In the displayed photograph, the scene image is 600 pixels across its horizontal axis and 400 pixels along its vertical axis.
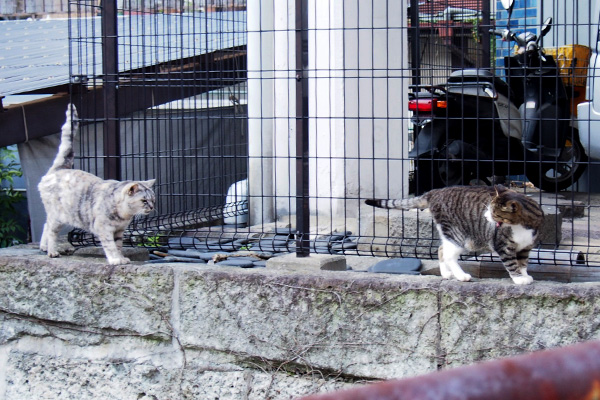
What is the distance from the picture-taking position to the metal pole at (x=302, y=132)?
4.23 metres

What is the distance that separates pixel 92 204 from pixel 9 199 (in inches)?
106

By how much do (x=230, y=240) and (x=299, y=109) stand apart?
104cm

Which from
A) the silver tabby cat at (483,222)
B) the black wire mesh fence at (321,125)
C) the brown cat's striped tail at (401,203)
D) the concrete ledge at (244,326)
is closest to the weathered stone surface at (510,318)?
the concrete ledge at (244,326)

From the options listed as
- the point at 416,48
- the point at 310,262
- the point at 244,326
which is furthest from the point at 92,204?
the point at 416,48

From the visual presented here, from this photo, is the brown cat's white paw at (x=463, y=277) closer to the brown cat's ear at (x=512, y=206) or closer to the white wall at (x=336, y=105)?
the brown cat's ear at (x=512, y=206)

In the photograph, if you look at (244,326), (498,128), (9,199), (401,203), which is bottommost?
(244,326)

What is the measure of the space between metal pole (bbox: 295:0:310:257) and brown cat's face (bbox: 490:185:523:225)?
41.8 inches

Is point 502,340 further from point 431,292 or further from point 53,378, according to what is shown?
point 53,378

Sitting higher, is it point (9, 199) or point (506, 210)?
point (506, 210)

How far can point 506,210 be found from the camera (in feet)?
12.2

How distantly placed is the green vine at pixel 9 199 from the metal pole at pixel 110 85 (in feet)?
7.15

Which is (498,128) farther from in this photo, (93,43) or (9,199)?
(9,199)

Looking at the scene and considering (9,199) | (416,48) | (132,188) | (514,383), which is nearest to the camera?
(514,383)

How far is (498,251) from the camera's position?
376cm
